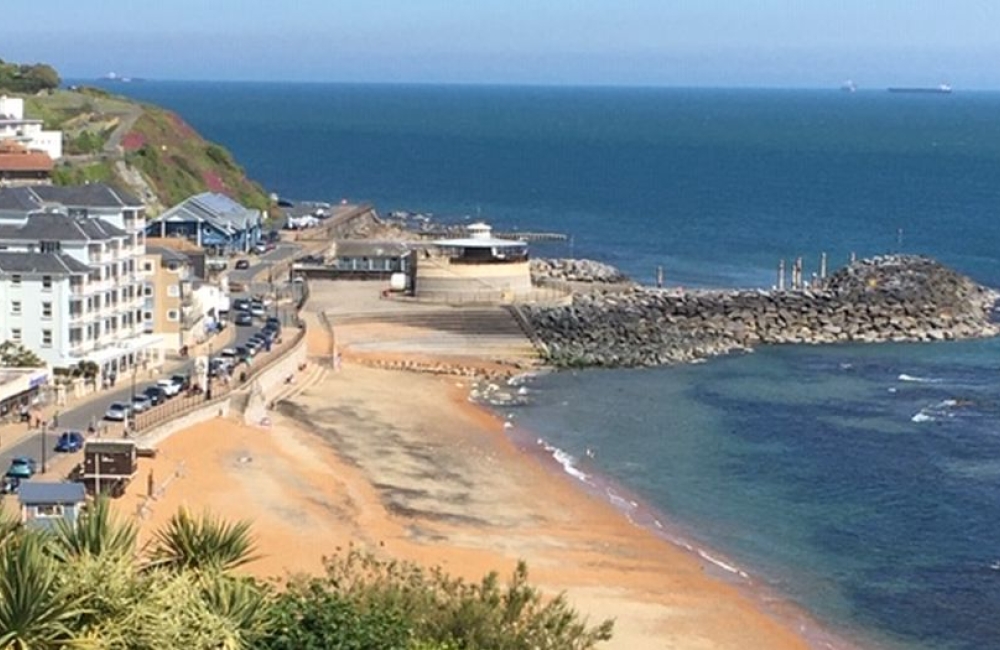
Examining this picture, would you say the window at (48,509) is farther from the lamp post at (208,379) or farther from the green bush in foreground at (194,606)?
the lamp post at (208,379)

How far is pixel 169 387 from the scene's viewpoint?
176ft

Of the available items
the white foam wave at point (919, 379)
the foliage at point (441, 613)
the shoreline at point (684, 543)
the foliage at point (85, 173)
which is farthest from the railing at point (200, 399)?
the foliage at point (85, 173)

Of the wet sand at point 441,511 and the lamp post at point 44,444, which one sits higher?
the lamp post at point 44,444

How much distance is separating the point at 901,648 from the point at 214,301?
1520 inches

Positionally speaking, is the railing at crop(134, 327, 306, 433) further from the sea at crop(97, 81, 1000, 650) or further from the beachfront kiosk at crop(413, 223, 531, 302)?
the beachfront kiosk at crop(413, 223, 531, 302)

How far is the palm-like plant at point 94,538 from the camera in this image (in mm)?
20609

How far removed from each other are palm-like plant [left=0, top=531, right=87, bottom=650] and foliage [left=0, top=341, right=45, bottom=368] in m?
34.5

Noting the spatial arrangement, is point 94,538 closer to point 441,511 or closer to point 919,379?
point 441,511

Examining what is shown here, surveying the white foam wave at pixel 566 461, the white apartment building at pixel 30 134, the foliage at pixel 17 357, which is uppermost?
the white apartment building at pixel 30 134

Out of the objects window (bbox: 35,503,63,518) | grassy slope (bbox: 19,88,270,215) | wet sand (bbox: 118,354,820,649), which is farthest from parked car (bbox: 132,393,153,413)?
grassy slope (bbox: 19,88,270,215)

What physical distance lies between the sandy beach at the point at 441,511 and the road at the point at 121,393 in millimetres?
2823

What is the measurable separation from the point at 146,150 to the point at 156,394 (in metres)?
63.3

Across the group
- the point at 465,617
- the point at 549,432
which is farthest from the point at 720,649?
the point at 549,432

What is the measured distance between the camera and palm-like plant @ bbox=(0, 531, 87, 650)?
61.0ft
